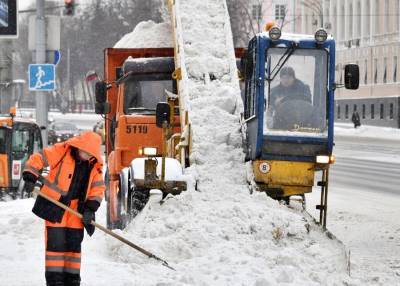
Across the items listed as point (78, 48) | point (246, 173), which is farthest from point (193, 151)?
point (78, 48)

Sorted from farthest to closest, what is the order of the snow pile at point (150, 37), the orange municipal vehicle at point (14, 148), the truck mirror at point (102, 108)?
1. the orange municipal vehicle at point (14, 148)
2. the snow pile at point (150, 37)
3. the truck mirror at point (102, 108)

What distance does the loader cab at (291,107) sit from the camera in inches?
494

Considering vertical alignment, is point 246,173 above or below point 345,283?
above

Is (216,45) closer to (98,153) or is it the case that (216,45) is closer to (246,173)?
(246,173)

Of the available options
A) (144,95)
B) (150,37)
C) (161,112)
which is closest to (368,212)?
(150,37)

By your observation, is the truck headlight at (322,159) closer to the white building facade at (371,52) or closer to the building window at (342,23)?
the white building facade at (371,52)

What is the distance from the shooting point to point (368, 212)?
18.9 meters

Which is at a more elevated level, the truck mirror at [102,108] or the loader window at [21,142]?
the truck mirror at [102,108]

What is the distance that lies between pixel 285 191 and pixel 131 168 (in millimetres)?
2018

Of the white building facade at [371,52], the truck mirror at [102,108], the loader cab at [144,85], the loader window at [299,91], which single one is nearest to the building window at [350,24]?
the white building facade at [371,52]

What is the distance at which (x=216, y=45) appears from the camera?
586 inches

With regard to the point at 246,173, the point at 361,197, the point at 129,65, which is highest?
the point at 129,65

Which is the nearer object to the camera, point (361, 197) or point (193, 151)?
point (193, 151)

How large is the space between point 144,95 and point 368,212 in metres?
6.07
